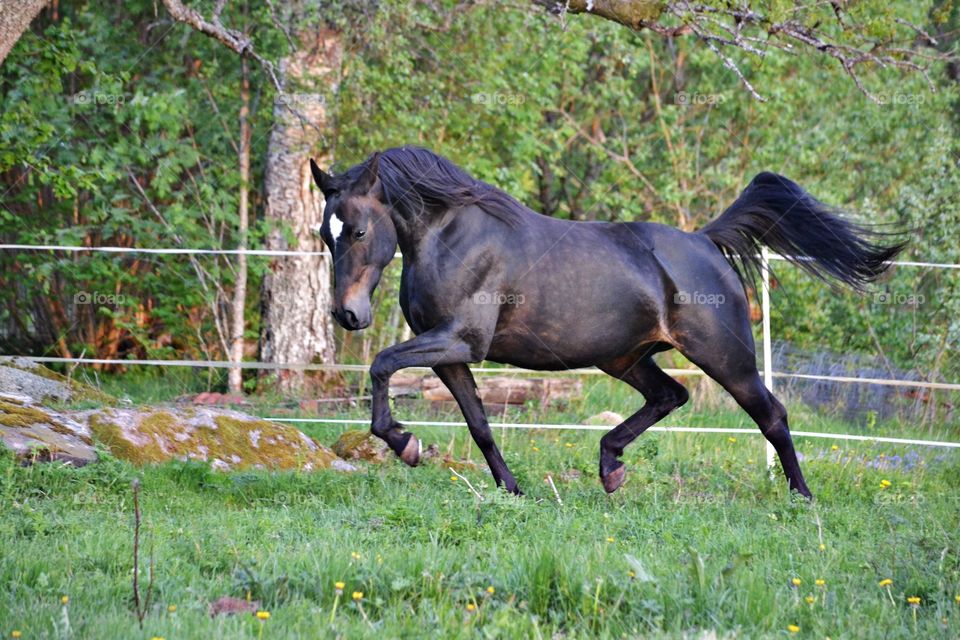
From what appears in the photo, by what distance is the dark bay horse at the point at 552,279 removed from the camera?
5.74 meters

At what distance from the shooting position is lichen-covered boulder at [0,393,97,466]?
19.6ft

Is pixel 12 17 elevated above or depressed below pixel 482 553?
above

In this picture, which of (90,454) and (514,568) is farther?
(90,454)

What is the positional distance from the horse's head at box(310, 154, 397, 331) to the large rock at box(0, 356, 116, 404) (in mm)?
2674

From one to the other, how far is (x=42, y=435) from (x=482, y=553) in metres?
3.08

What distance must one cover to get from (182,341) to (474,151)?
12.8ft

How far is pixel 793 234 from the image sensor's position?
22.1ft

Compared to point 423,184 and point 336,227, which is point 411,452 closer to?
point 336,227

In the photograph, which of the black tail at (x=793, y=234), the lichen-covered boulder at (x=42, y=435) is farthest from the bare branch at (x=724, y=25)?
the lichen-covered boulder at (x=42, y=435)

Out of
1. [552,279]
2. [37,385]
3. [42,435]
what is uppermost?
[552,279]

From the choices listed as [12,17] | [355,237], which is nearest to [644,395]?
[355,237]

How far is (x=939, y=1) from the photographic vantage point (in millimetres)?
15609

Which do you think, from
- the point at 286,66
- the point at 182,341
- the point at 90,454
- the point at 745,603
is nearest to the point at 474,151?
the point at 286,66

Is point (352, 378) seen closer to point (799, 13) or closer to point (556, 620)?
point (799, 13)
